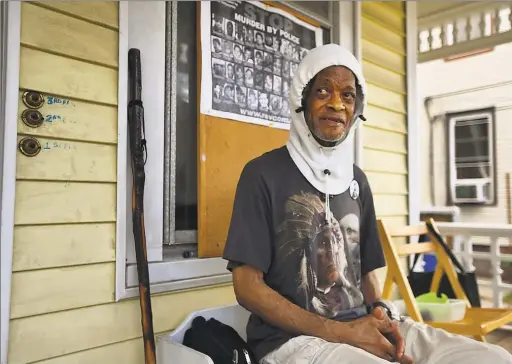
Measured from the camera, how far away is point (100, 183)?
150 cm

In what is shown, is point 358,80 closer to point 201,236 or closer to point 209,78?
point 209,78

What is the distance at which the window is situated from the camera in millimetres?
6379

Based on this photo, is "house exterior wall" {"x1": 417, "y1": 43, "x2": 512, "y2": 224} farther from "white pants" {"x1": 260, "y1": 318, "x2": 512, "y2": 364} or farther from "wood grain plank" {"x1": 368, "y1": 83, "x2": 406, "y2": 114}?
"white pants" {"x1": 260, "y1": 318, "x2": 512, "y2": 364}

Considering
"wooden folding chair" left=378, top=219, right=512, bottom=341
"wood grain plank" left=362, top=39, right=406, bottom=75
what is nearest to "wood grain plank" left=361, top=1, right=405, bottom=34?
"wood grain plank" left=362, top=39, right=406, bottom=75

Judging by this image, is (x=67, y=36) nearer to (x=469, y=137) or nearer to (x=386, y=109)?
(x=386, y=109)

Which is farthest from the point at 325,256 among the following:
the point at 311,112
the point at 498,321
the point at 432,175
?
the point at 432,175

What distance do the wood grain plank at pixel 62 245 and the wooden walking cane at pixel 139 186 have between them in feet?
0.34

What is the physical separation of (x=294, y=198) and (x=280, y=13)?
1.22 m

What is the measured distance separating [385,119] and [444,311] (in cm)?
138

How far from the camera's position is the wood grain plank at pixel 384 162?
286cm

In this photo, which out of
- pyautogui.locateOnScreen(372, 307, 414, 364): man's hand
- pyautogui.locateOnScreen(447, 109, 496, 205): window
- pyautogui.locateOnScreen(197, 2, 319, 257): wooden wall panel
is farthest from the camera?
pyautogui.locateOnScreen(447, 109, 496, 205): window

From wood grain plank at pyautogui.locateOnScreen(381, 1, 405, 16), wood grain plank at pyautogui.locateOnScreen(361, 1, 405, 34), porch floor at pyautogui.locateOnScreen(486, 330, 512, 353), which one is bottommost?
porch floor at pyautogui.locateOnScreen(486, 330, 512, 353)

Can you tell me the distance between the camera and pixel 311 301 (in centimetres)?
136

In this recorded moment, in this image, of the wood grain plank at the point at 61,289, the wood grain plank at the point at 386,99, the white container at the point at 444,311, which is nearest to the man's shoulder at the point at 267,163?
the wood grain plank at the point at 61,289
